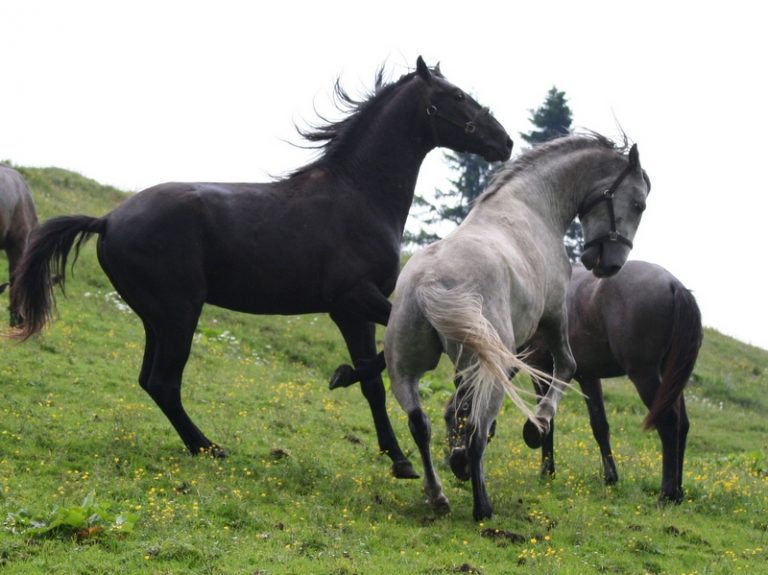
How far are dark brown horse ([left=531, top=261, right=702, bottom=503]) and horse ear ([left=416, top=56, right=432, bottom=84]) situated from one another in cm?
293

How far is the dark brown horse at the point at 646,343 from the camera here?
31.0ft

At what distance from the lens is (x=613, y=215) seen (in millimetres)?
8914

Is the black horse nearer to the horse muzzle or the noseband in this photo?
the noseband

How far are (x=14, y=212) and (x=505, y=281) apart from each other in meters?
8.31

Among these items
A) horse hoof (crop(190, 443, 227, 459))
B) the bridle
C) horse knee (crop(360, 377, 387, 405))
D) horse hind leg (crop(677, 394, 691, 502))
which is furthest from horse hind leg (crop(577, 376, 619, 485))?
horse hoof (crop(190, 443, 227, 459))

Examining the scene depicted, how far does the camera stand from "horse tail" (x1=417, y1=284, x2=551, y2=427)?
6785mm

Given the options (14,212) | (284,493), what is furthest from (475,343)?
(14,212)

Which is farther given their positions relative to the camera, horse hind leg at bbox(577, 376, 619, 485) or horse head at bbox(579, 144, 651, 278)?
horse hind leg at bbox(577, 376, 619, 485)

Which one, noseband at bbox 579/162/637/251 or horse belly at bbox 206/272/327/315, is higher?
noseband at bbox 579/162/637/251

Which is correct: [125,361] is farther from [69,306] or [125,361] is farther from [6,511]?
[6,511]

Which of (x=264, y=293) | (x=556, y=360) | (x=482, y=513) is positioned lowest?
(x=482, y=513)

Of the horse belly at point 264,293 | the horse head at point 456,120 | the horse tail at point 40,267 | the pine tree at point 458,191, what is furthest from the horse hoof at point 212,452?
the pine tree at point 458,191

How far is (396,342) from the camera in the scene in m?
7.43

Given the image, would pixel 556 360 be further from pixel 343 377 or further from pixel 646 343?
pixel 343 377
